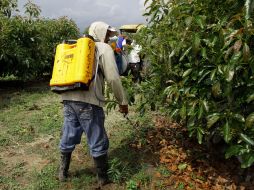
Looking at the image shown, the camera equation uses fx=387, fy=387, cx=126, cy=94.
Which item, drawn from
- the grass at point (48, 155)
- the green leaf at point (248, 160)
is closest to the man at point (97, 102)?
the grass at point (48, 155)

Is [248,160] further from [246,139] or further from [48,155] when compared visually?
[48,155]

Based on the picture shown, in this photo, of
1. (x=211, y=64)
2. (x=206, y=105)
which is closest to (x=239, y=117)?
(x=206, y=105)

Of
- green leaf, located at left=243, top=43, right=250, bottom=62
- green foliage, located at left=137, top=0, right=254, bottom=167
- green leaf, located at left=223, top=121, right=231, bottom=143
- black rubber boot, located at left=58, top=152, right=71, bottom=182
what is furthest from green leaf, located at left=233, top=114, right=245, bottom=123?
black rubber boot, located at left=58, top=152, right=71, bottom=182

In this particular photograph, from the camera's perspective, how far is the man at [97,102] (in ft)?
13.7

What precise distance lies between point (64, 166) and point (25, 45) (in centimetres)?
704

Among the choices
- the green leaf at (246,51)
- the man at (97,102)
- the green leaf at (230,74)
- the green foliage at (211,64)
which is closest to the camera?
the green leaf at (246,51)

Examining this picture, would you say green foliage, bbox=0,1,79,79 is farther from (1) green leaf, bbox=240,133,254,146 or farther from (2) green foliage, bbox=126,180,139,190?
→ (1) green leaf, bbox=240,133,254,146

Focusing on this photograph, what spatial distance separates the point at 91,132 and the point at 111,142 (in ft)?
5.10

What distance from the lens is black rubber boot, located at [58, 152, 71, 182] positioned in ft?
15.3

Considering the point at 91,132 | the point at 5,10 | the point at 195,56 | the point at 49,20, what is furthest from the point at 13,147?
the point at 49,20

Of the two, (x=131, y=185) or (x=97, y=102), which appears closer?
(x=97, y=102)

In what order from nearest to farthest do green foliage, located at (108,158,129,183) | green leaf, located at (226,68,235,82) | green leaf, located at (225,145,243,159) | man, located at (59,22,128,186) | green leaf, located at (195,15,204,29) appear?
1. green leaf, located at (226,68,235,82)
2. green leaf, located at (195,15,204,29)
3. green leaf, located at (225,145,243,159)
4. man, located at (59,22,128,186)
5. green foliage, located at (108,158,129,183)

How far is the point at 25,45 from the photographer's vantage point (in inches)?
434

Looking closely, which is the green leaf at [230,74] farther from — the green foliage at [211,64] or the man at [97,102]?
the man at [97,102]
